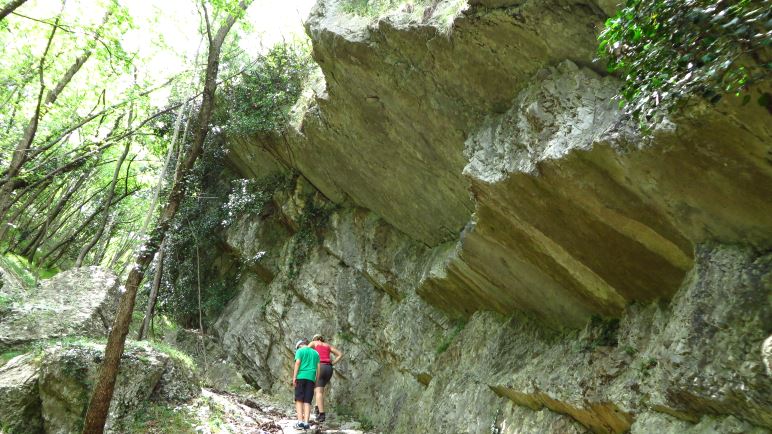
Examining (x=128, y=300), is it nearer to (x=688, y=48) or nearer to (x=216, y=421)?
(x=216, y=421)

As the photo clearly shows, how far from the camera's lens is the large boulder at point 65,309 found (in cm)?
982

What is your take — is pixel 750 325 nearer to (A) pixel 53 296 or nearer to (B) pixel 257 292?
(A) pixel 53 296

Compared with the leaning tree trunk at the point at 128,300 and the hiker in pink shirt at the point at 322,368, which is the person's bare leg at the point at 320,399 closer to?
the hiker in pink shirt at the point at 322,368

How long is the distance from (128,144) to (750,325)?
18052 mm

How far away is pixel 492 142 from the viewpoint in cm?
688

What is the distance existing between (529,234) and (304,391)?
531 centimetres

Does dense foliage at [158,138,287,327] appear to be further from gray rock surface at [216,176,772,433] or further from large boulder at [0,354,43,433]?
large boulder at [0,354,43,433]

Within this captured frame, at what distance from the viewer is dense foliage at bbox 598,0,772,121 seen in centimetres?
296

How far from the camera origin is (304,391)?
9.14 meters

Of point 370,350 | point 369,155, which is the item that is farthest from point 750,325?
point 370,350

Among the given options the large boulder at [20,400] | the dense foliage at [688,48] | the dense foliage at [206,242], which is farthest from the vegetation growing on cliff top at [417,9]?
the dense foliage at [206,242]

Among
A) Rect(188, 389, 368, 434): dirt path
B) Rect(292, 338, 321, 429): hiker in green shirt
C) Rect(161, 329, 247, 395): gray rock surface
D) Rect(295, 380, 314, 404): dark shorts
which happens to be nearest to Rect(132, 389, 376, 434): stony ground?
Rect(188, 389, 368, 434): dirt path

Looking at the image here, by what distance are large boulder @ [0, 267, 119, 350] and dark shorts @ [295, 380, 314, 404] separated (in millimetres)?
5013

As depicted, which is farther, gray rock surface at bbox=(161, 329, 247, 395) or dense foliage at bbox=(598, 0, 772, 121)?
gray rock surface at bbox=(161, 329, 247, 395)
